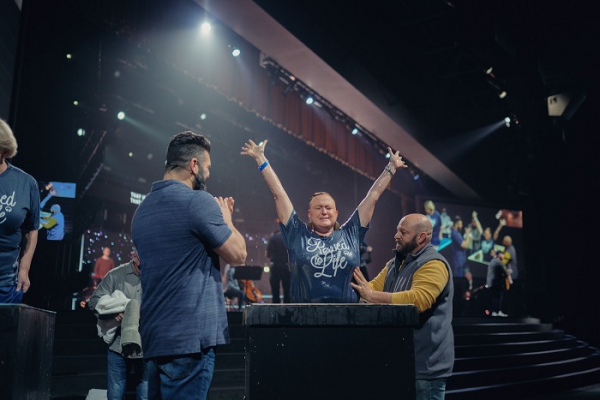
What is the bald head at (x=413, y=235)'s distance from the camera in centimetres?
322

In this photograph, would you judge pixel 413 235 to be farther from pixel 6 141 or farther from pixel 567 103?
pixel 567 103

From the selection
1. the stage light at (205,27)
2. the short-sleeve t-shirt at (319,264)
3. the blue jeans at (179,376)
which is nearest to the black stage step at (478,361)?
the short-sleeve t-shirt at (319,264)

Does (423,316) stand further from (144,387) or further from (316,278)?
(144,387)

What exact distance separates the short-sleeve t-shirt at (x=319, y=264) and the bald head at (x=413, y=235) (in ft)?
1.36

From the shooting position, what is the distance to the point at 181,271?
199 centimetres

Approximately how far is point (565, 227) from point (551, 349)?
5.71 m

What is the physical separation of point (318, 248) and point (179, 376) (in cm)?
175

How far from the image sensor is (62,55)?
824 centimetres

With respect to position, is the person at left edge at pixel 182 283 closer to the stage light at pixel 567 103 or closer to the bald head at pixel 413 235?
the bald head at pixel 413 235

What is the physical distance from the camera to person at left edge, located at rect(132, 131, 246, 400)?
74.7 inches

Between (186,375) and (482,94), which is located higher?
(482,94)

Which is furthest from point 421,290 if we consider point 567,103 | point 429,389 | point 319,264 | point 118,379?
point 567,103

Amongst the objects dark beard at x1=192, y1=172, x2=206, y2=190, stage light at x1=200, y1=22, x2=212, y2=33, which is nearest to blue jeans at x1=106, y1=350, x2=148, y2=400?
dark beard at x1=192, y1=172, x2=206, y2=190

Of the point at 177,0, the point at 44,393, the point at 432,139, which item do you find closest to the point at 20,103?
the point at 177,0
